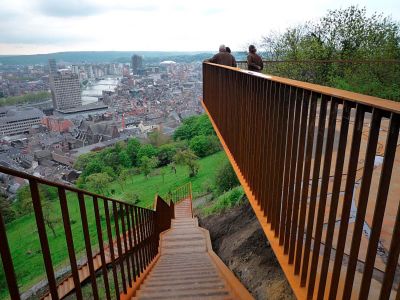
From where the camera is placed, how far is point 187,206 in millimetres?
16000

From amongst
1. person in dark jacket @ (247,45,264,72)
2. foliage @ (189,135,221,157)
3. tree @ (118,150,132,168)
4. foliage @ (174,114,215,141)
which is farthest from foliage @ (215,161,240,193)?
foliage @ (174,114,215,141)

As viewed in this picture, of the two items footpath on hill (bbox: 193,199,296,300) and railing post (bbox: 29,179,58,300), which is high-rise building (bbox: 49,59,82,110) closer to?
footpath on hill (bbox: 193,199,296,300)

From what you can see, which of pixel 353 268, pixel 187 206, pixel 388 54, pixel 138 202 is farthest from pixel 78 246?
pixel 353 268

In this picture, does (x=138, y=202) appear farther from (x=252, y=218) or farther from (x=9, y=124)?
(x=9, y=124)

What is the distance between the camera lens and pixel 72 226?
2419 centimetres

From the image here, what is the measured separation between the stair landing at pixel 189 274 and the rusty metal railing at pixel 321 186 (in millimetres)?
1148

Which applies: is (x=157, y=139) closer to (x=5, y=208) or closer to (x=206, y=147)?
(x=206, y=147)

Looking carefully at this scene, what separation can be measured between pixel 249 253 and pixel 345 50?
1366cm


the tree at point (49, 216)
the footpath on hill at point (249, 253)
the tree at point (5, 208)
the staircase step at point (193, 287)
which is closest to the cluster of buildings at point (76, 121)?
the tree at point (5, 208)

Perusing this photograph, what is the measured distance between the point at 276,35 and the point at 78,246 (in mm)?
18817

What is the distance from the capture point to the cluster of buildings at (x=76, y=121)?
5534cm

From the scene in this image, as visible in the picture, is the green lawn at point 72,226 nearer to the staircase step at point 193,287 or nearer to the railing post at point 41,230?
the staircase step at point 193,287

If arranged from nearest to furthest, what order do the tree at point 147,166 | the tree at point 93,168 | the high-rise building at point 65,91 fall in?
the tree at point 147,166
the tree at point 93,168
the high-rise building at point 65,91

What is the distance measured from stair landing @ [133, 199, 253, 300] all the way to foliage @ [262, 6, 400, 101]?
24.2 ft
